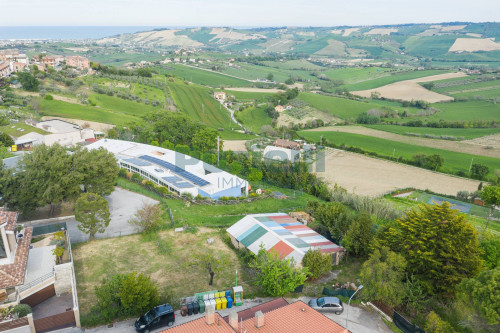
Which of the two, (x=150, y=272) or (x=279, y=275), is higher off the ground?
(x=279, y=275)

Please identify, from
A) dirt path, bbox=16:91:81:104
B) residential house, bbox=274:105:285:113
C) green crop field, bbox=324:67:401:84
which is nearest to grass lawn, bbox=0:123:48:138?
dirt path, bbox=16:91:81:104

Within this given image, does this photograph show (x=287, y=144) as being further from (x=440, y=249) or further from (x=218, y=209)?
(x=440, y=249)

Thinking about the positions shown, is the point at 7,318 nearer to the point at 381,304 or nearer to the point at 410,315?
the point at 381,304

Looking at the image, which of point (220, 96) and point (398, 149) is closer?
point (398, 149)

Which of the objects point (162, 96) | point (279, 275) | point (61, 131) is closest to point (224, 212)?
point (279, 275)

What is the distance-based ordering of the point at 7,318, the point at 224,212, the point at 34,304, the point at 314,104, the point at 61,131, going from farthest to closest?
the point at 314,104 → the point at 61,131 → the point at 224,212 → the point at 34,304 → the point at 7,318

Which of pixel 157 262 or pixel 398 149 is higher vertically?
pixel 157 262

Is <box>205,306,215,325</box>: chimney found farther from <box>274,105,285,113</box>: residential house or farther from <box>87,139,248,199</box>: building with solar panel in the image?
<box>274,105,285,113</box>: residential house

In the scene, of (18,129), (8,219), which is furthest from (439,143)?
(18,129)
